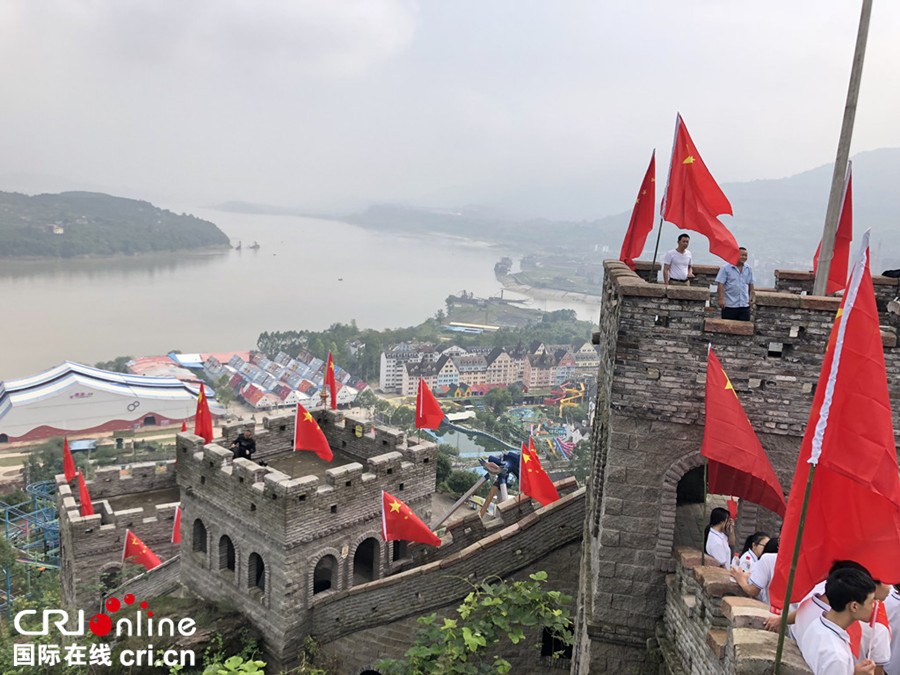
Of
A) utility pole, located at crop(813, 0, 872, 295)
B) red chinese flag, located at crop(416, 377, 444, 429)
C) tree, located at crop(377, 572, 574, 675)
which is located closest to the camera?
utility pole, located at crop(813, 0, 872, 295)

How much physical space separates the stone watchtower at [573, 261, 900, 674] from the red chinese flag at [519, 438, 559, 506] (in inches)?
240

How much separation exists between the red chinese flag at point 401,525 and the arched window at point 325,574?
92.3 inches

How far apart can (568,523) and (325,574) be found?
25.3 ft

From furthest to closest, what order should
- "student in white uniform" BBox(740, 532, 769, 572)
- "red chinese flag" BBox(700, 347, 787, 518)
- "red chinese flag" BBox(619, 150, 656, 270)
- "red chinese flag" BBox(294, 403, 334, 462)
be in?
"red chinese flag" BBox(294, 403, 334, 462)
"red chinese flag" BBox(619, 150, 656, 270)
"student in white uniform" BBox(740, 532, 769, 572)
"red chinese flag" BBox(700, 347, 787, 518)

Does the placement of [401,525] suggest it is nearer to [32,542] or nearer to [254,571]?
[254,571]

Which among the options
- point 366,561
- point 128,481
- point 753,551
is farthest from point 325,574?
point 753,551

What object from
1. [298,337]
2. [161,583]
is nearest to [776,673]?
[161,583]

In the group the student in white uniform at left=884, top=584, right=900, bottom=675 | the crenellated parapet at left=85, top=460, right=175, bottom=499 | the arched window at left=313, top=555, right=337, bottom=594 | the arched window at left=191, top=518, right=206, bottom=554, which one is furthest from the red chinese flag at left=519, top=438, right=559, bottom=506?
the crenellated parapet at left=85, top=460, right=175, bottom=499

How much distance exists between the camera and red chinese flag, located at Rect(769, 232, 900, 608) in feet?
16.5

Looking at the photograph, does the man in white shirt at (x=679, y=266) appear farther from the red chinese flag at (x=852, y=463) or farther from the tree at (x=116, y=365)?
the tree at (x=116, y=365)

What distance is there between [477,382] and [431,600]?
110m

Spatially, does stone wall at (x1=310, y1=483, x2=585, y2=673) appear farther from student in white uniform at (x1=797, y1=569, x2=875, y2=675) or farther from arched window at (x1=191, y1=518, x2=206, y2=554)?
student in white uniform at (x1=797, y1=569, x2=875, y2=675)

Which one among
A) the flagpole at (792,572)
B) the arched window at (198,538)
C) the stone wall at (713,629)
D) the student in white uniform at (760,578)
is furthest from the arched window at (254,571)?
the flagpole at (792,572)

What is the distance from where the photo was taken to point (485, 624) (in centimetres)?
1074
